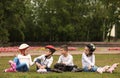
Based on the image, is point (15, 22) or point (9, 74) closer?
point (9, 74)

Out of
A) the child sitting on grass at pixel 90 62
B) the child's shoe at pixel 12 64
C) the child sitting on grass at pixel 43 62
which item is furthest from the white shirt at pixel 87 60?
the child's shoe at pixel 12 64

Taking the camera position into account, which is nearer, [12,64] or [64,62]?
[12,64]

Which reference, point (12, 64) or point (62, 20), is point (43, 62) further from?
point (62, 20)

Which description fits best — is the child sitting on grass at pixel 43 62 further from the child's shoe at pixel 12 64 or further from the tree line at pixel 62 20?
the tree line at pixel 62 20

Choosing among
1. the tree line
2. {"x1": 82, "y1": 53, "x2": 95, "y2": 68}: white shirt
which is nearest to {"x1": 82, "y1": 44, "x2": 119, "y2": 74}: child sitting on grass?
{"x1": 82, "y1": 53, "x2": 95, "y2": 68}: white shirt

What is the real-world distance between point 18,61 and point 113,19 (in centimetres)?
3901

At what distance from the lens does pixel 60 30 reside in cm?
4772

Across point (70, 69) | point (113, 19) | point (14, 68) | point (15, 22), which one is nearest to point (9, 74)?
point (14, 68)

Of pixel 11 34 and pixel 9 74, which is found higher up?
pixel 9 74

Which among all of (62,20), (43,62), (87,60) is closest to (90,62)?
(87,60)

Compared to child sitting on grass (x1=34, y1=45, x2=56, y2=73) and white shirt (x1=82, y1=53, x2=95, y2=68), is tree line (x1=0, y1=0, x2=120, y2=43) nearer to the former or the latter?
white shirt (x1=82, y1=53, x2=95, y2=68)

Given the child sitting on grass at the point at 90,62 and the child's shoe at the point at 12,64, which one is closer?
the child's shoe at the point at 12,64

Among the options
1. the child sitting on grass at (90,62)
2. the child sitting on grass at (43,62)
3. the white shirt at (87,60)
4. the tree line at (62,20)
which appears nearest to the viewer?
the child sitting on grass at (43,62)

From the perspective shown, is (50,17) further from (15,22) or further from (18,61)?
(18,61)
